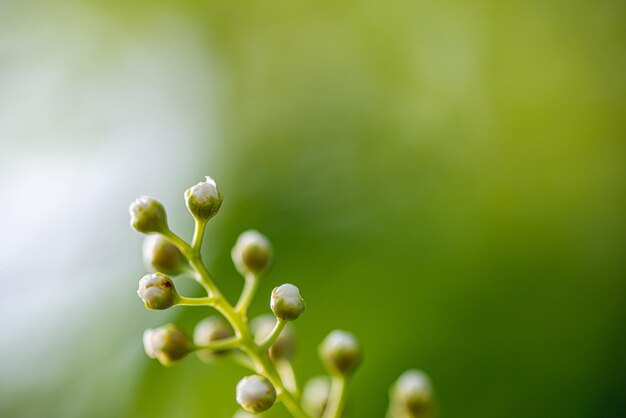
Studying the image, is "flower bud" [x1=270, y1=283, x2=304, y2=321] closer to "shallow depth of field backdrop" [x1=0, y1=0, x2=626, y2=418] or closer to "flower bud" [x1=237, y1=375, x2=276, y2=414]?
"flower bud" [x1=237, y1=375, x2=276, y2=414]

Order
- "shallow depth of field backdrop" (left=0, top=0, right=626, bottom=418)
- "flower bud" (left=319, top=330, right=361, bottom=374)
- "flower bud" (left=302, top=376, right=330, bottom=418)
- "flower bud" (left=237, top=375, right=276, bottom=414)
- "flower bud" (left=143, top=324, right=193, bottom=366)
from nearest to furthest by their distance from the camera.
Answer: "flower bud" (left=237, top=375, right=276, bottom=414)
"flower bud" (left=143, top=324, right=193, bottom=366)
"flower bud" (left=319, top=330, right=361, bottom=374)
"flower bud" (left=302, top=376, right=330, bottom=418)
"shallow depth of field backdrop" (left=0, top=0, right=626, bottom=418)


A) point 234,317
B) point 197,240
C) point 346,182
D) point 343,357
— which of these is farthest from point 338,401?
point 346,182

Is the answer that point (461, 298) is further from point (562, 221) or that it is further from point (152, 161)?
point (152, 161)

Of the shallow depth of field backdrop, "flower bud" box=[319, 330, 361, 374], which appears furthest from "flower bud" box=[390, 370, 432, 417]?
the shallow depth of field backdrop

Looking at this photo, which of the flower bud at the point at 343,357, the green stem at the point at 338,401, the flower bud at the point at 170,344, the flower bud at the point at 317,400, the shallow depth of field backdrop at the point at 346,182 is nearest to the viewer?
the flower bud at the point at 170,344

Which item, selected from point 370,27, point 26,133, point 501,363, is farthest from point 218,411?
point 370,27

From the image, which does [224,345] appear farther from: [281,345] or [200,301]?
[281,345]

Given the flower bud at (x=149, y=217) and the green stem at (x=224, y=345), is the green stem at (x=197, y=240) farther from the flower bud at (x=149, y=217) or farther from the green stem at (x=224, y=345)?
the green stem at (x=224, y=345)

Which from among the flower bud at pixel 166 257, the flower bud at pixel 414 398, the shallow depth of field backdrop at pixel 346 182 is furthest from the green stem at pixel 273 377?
the shallow depth of field backdrop at pixel 346 182
